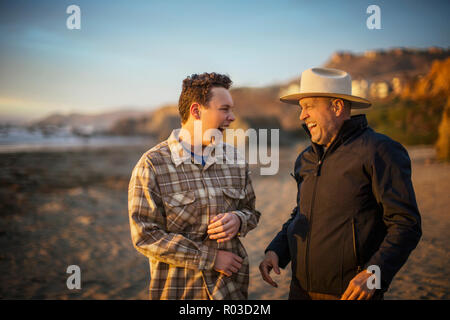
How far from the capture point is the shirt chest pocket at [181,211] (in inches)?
75.0

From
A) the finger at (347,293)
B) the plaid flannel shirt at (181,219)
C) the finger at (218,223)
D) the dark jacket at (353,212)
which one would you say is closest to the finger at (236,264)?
the plaid flannel shirt at (181,219)

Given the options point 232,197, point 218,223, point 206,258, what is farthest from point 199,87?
point 206,258

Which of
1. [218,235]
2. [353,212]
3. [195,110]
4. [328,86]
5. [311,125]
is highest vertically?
[328,86]

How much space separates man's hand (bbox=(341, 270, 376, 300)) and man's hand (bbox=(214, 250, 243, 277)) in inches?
25.1

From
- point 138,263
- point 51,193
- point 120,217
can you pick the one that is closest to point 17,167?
point 51,193

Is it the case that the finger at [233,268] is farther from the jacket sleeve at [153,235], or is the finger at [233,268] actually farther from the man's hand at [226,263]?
the jacket sleeve at [153,235]

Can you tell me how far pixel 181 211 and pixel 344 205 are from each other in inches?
37.9

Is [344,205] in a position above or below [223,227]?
above

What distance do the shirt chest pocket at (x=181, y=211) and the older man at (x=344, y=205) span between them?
68 cm

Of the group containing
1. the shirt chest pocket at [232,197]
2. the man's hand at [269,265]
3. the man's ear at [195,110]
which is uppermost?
the man's ear at [195,110]

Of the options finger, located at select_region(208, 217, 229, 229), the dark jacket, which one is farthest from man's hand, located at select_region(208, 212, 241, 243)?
the dark jacket

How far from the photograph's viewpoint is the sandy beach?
495 cm

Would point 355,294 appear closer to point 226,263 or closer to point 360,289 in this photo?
point 360,289

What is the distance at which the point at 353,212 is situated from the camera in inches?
72.4
